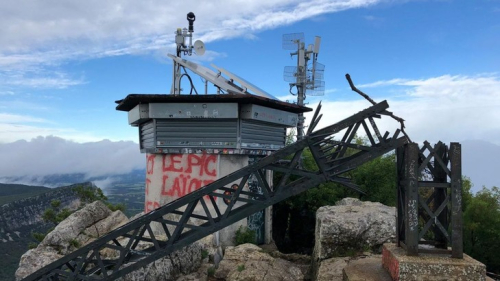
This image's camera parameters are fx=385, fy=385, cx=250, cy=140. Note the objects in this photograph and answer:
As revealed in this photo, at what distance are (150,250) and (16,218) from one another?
14688cm

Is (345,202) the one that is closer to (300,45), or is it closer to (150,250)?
(150,250)

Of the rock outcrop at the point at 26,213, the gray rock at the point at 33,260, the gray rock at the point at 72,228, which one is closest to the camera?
the gray rock at the point at 33,260

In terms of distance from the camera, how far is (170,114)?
53.7 ft

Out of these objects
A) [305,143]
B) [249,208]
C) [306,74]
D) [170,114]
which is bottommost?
[249,208]

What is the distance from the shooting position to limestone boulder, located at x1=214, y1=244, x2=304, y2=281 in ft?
41.1

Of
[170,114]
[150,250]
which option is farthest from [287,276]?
[170,114]

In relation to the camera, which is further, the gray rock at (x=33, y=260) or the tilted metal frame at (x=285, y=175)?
the gray rock at (x=33, y=260)

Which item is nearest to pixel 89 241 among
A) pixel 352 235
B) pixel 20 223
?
pixel 352 235

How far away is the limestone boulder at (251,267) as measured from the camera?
1254 centimetres

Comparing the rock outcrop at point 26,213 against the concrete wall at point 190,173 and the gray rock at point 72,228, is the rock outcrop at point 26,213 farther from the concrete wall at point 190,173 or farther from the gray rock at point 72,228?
the concrete wall at point 190,173

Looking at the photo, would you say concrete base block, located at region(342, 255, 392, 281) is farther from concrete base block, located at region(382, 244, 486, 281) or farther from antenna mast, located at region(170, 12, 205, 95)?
antenna mast, located at region(170, 12, 205, 95)

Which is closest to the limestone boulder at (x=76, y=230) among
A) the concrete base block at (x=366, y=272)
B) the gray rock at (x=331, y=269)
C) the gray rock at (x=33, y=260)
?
the gray rock at (x=33, y=260)

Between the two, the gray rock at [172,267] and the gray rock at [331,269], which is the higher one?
the gray rock at [331,269]

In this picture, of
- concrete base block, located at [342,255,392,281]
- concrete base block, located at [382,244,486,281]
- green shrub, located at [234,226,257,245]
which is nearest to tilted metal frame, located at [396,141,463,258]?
concrete base block, located at [382,244,486,281]
